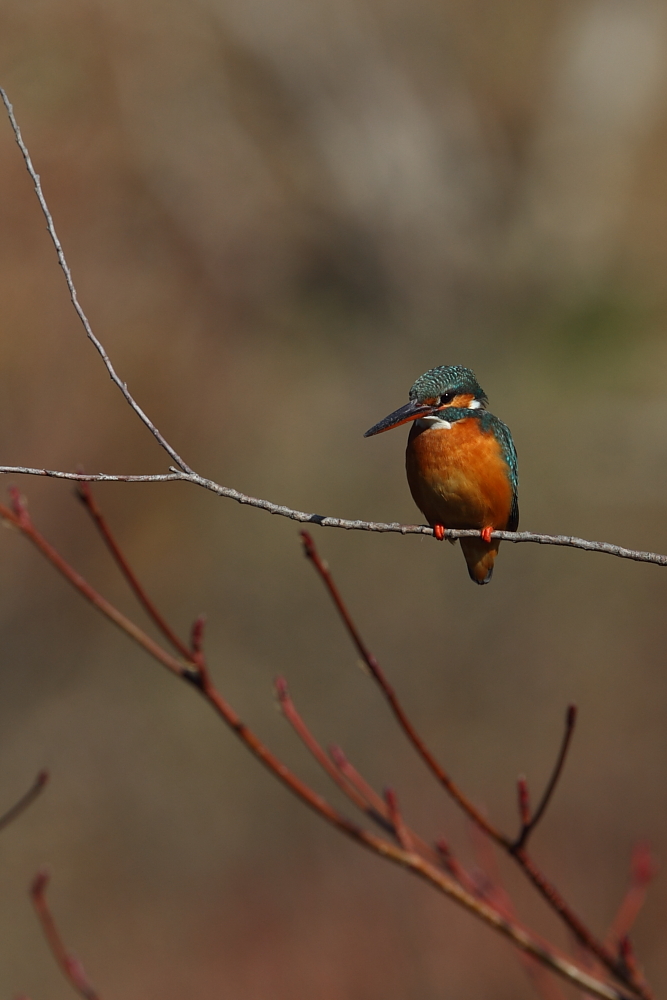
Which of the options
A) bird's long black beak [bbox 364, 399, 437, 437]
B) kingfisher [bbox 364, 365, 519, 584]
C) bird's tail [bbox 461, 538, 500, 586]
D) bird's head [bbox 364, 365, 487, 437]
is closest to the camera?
bird's long black beak [bbox 364, 399, 437, 437]

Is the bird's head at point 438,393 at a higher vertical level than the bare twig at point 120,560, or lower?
higher

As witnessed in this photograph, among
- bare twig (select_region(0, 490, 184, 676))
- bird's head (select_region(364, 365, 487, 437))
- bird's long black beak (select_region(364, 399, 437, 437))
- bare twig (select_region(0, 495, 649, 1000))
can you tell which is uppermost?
bird's head (select_region(364, 365, 487, 437))

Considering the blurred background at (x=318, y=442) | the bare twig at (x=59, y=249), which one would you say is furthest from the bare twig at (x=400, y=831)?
the blurred background at (x=318, y=442)

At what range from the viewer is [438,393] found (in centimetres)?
239

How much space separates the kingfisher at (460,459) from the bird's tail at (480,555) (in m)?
0.12

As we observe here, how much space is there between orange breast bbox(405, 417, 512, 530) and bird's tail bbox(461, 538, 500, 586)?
181 mm

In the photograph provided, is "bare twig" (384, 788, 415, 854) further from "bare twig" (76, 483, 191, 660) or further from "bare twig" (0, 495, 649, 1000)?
"bare twig" (76, 483, 191, 660)

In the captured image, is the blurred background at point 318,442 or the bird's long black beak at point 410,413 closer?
the bird's long black beak at point 410,413

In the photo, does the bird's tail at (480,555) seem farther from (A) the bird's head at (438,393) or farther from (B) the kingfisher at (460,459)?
Answer: (A) the bird's head at (438,393)

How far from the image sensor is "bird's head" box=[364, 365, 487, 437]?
236cm

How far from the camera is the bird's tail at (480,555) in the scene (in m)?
2.83

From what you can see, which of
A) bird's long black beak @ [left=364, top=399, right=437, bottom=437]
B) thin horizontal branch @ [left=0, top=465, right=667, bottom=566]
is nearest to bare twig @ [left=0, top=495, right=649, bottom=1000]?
thin horizontal branch @ [left=0, top=465, right=667, bottom=566]

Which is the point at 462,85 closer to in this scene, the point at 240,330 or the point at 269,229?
the point at 269,229

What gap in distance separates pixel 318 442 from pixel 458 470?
7.05 m
